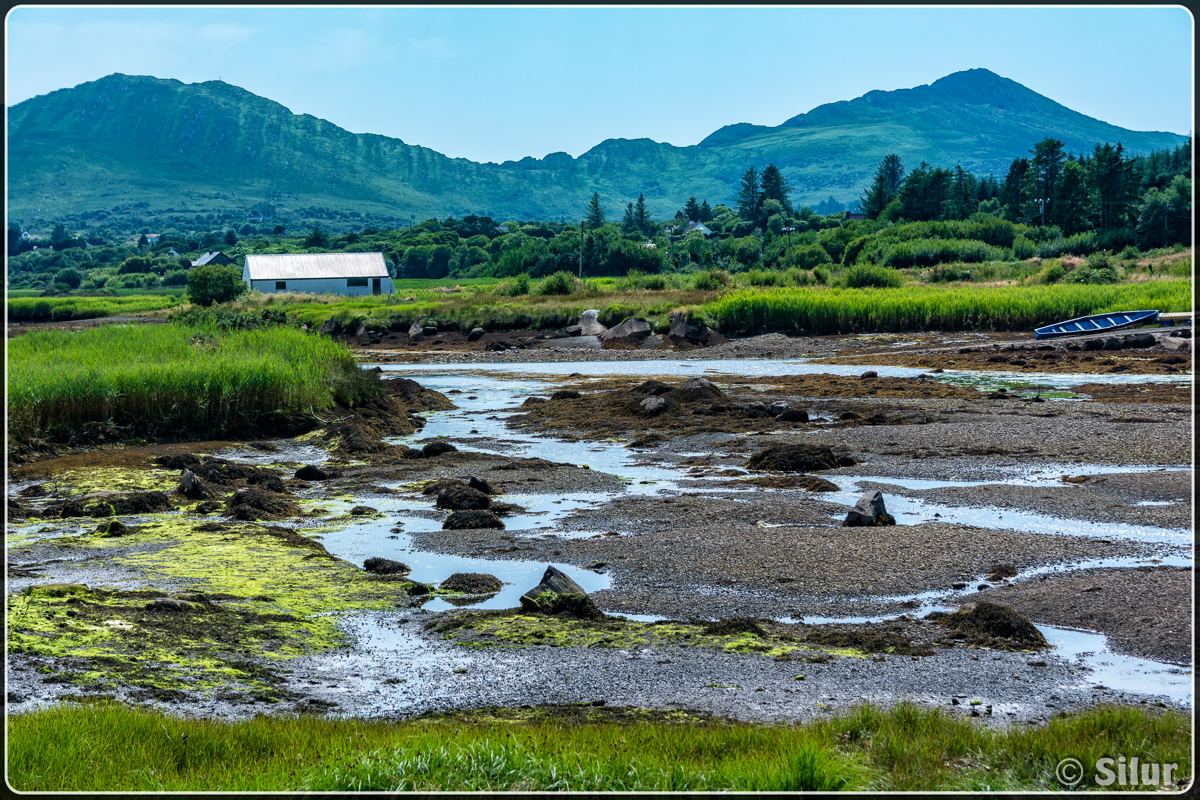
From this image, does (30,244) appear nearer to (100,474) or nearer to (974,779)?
(100,474)

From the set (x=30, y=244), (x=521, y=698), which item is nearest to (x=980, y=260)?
(x=521, y=698)

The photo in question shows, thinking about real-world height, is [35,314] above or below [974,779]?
above

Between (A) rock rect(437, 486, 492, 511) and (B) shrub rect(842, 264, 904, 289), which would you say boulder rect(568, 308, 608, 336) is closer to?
(B) shrub rect(842, 264, 904, 289)

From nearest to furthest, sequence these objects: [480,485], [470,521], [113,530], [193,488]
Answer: [113,530], [470,521], [193,488], [480,485]

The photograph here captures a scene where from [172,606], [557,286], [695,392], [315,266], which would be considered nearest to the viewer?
[172,606]

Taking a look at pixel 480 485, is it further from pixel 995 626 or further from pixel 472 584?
pixel 995 626

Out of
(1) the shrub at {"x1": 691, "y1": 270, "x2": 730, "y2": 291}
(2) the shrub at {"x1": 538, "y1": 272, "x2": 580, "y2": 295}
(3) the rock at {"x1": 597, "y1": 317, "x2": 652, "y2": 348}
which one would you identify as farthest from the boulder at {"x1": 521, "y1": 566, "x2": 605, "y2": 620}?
(2) the shrub at {"x1": 538, "y1": 272, "x2": 580, "y2": 295}

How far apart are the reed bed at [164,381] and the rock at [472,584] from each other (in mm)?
11588

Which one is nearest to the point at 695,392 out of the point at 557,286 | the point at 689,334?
the point at 689,334

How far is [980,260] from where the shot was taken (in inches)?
3669

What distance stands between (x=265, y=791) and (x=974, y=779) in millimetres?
3258

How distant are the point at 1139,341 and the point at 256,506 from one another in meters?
35.4

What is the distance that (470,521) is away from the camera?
13523 millimetres

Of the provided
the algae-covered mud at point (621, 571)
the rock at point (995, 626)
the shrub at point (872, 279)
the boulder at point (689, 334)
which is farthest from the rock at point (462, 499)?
the shrub at point (872, 279)
